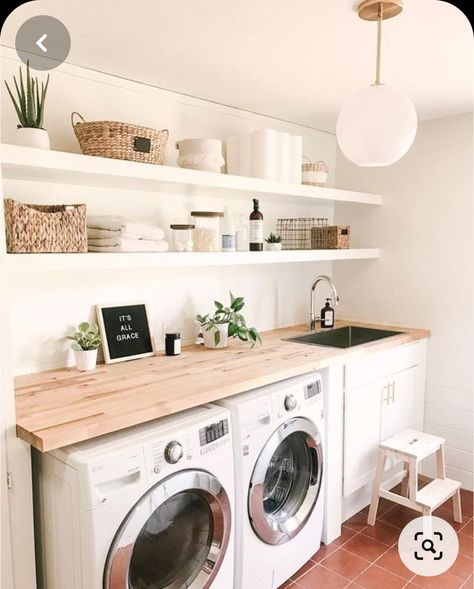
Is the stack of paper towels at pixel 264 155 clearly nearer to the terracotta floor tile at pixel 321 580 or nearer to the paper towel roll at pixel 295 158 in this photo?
the paper towel roll at pixel 295 158

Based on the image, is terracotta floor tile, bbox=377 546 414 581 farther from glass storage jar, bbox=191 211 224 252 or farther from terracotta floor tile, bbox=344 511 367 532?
glass storage jar, bbox=191 211 224 252

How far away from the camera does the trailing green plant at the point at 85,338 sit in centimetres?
217

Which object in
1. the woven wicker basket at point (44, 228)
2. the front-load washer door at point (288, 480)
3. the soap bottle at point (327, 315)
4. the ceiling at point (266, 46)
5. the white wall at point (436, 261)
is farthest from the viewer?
the soap bottle at point (327, 315)

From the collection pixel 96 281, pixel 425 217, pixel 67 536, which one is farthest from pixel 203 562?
pixel 425 217

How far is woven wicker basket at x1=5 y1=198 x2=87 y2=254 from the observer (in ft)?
5.80

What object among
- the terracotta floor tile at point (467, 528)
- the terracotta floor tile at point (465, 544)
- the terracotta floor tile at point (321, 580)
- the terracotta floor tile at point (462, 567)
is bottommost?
the terracotta floor tile at point (462, 567)

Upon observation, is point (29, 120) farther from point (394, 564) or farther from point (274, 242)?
point (394, 564)

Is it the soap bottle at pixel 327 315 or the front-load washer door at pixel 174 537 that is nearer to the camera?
the front-load washer door at pixel 174 537

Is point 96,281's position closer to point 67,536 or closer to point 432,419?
point 67,536

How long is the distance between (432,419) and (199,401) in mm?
2020

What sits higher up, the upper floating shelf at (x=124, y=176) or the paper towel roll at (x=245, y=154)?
the paper towel roll at (x=245, y=154)

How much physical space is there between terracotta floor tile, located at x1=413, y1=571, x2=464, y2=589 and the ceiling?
7.64ft

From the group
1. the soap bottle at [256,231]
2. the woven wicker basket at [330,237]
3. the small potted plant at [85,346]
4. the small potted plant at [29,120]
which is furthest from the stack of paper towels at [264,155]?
the small potted plant at [85,346]

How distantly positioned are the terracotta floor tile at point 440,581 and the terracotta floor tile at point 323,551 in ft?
1.34
